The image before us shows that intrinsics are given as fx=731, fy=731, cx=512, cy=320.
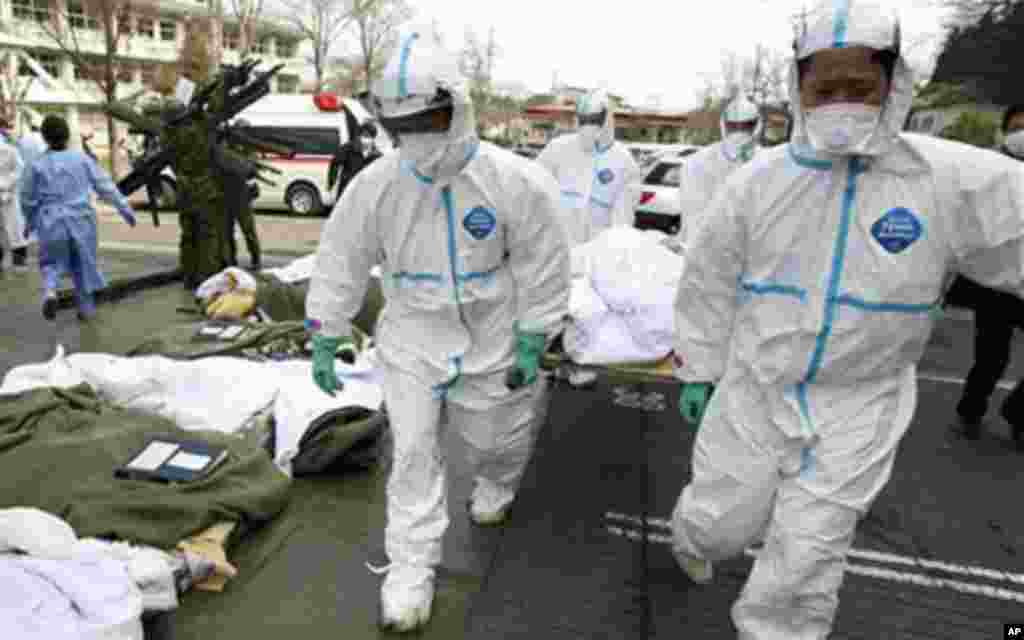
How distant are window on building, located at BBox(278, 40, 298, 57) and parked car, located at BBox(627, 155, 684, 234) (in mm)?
45284

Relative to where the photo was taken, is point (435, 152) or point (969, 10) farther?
point (969, 10)

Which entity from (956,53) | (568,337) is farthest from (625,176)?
(956,53)

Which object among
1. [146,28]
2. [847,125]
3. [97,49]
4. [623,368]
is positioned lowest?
[623,368]

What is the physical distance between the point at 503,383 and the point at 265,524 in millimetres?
1179

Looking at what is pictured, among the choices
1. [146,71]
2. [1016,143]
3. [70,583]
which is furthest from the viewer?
[146,71]

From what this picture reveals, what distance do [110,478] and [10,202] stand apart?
7184 mm

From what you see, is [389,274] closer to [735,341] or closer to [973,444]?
[735,341]

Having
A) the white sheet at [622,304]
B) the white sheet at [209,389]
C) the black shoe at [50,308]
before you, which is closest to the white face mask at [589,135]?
the white sheet at [622,304]

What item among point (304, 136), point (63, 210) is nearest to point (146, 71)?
point (304, 136)

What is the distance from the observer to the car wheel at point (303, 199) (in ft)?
45.5

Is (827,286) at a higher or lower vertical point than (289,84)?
lower

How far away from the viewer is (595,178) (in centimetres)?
535

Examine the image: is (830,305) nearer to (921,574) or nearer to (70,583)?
(921,574)

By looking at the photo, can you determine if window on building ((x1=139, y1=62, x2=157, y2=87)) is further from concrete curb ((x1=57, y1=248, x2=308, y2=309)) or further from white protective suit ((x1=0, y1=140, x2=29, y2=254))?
concrete curb ((x1=57, y1=248, x2=308, y2=309))
